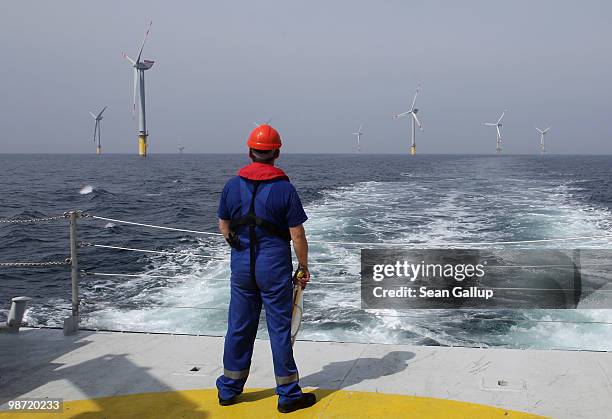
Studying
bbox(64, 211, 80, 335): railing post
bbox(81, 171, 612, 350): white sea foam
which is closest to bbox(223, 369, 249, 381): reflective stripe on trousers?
bbox(81, 171, 612, 350): white sea foam

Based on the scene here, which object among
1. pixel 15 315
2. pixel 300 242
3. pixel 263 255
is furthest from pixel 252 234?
pixel 15 315

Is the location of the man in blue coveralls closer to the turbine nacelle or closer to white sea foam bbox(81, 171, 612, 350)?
white sea foam bbox(81, 171, 612, 350)

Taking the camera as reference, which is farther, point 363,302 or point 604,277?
point 604,277

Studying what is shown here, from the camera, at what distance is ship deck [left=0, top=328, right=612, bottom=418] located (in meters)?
3.79

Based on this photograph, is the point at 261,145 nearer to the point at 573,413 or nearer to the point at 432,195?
the point at 573,413

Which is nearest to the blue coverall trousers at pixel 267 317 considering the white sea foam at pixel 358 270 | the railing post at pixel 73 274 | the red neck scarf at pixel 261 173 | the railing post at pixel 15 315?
the red neck scarf at pixel 261 173

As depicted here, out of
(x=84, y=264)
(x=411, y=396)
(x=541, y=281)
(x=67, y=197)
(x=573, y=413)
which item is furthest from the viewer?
(x=67, y=197)

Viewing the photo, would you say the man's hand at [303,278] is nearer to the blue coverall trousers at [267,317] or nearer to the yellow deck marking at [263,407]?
the blue coverall trousers at [267,317]

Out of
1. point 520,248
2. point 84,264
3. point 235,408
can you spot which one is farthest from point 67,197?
point 235,408

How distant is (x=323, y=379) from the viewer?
4.35 meters

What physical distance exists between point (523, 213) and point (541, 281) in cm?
1149

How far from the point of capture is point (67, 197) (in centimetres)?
3659

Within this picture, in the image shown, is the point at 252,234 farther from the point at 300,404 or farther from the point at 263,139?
the point at 300,404

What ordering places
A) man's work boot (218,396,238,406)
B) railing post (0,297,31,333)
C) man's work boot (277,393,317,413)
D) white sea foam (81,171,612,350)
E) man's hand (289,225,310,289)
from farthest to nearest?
white sea foam (81,171,612,350), railing post (0,297,31,333), man's work boot (218,396,238,406), man's work boot (277,393,317,413), man's hand (289,225,310,289)
